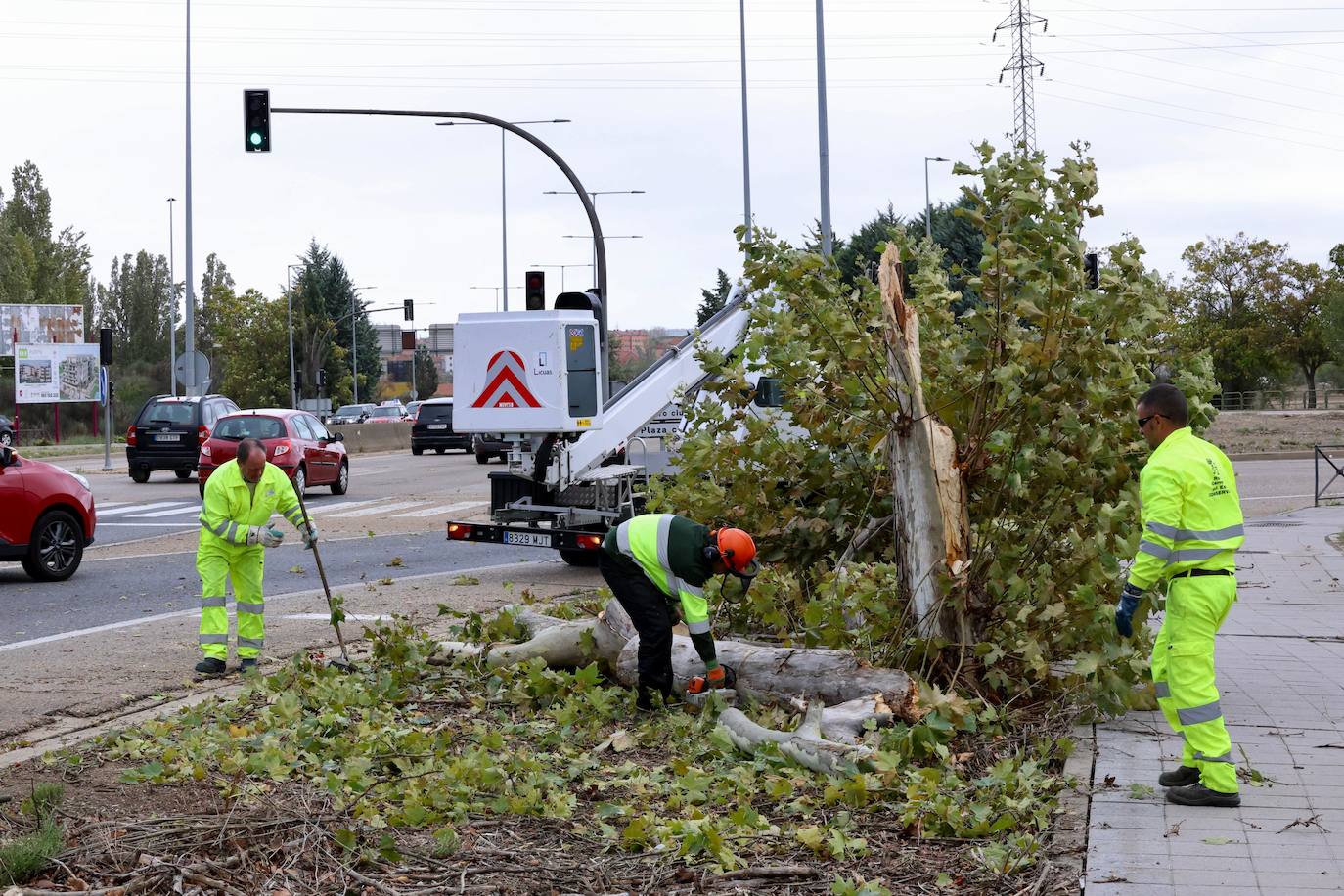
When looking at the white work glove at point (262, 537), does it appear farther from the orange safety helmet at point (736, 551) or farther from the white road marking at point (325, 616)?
the orange safety helmet at point (736, 551)

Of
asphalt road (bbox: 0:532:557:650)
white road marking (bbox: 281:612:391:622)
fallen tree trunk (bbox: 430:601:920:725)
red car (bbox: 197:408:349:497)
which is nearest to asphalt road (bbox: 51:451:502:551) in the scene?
red car (bbox: 197:408:349:497)

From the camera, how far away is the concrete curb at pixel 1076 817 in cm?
540

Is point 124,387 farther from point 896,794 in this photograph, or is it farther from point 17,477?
point 896,794

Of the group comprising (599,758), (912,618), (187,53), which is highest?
(187,53)

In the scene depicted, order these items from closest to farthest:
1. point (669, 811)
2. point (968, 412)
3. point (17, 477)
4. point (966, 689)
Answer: point (669, 811), point (966, 689), point (968, 412), point (17, 477)

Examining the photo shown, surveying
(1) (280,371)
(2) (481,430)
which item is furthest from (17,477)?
(1) (280,371)

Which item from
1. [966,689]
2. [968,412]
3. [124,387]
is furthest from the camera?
[124,387]

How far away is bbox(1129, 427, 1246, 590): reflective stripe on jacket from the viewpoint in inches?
246

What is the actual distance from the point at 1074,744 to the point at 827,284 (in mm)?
3251

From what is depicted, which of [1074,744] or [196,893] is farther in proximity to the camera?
[1074,744]

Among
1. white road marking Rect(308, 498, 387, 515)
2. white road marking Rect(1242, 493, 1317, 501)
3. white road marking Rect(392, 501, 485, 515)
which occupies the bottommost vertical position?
white road marking Rect(1242, 493, 1317, 501)

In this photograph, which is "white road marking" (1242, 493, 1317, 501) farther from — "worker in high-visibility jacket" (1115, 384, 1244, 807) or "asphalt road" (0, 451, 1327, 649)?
"worker in high-visibility jacket" (1115, 384, 1244, 807)

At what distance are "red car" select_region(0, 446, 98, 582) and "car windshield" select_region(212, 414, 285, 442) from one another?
33.5 ft

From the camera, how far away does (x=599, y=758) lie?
7.31 meters
